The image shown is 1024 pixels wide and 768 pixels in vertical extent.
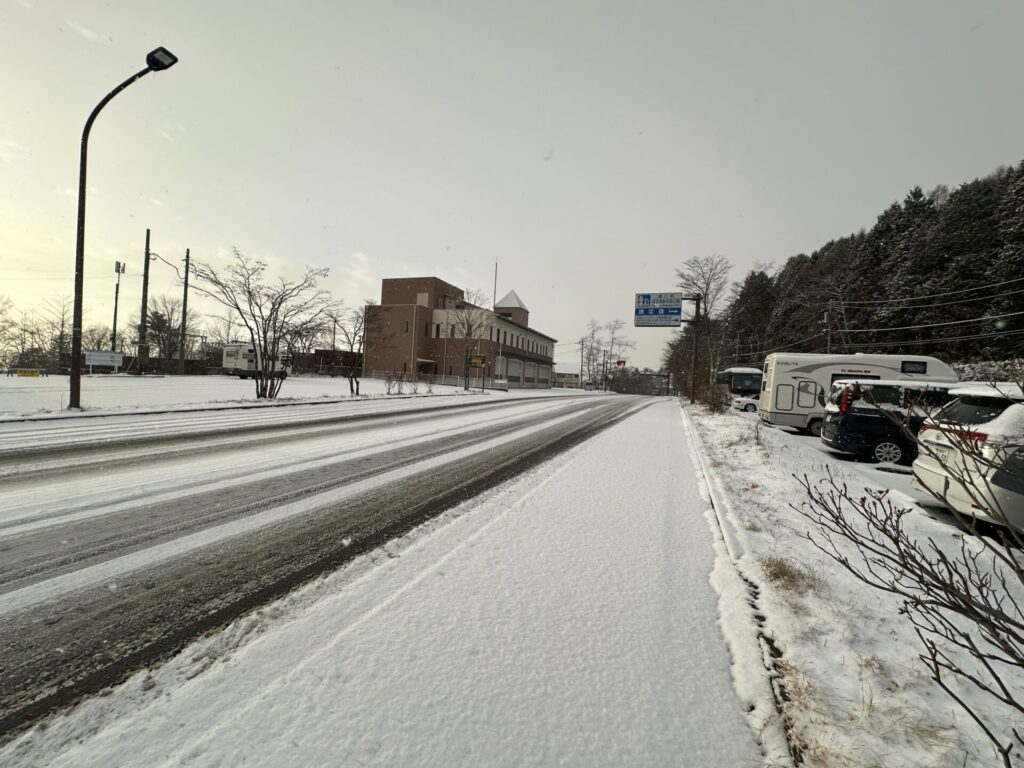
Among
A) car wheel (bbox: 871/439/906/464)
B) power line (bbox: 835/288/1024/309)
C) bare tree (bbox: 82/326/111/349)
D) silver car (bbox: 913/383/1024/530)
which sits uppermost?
power line (bbox: 835/288/1024/309)

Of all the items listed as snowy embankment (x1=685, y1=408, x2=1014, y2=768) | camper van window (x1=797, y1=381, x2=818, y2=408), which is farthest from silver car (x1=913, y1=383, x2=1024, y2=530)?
camper van window (x1=797, y1=381, x2=818, y2=408)

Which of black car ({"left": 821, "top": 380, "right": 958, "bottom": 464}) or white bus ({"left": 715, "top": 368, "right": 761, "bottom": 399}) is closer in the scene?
black car ({"left": 821, "top": 380, "right": 958, "bottom": 464})

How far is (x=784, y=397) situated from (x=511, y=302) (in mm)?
51388

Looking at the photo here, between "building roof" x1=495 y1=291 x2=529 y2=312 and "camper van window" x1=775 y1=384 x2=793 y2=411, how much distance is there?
5024 centimetres

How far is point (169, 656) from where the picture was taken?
2.11 m

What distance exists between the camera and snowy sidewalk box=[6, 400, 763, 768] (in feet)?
5.38

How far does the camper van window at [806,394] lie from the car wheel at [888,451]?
5.77m

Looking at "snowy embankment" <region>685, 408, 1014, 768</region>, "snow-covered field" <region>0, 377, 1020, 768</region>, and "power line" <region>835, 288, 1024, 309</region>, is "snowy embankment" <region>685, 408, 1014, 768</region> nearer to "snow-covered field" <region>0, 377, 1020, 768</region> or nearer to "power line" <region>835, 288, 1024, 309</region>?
"snow-covered field" <region>0, 377, 1020, 768</region>

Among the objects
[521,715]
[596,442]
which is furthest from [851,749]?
[596,442]

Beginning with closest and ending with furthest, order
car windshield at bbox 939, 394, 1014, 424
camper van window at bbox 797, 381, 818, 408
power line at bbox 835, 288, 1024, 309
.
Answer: car windshield at bbox 939, 394, 1014, 424 → camper van window at bbox 797, 381, 818, 408 → power line at bbox 835, 288, 1024, 309

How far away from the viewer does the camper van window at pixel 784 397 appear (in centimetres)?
1520

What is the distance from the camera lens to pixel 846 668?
2262mm

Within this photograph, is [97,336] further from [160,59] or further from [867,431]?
[867,431]

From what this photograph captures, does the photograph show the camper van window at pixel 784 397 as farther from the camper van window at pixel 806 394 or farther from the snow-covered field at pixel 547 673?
the snow-covered field at pixel 547 673
